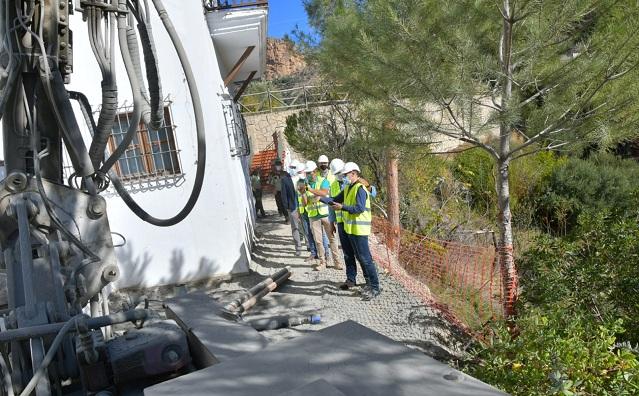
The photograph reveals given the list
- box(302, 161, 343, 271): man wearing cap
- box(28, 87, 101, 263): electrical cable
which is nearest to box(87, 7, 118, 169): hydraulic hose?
box(28, 87, 101, 263): electrical cable

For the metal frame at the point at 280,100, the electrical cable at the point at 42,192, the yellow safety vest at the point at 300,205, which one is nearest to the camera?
the electrical cable at the point at 42,192

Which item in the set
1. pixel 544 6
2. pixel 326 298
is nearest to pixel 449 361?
pixel 326 298

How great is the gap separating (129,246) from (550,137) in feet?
19.2

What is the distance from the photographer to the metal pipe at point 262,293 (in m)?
6.16

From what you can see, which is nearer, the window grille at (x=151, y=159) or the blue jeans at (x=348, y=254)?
the blue jeans at (x=348, y=254)

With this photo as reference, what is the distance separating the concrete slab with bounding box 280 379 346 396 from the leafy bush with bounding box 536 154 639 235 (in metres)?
12.7

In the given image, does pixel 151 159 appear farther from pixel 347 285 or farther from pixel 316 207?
pixel 347 285

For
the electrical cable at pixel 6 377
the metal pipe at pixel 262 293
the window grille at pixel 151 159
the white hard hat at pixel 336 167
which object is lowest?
the metal pipe at pixel 262 293

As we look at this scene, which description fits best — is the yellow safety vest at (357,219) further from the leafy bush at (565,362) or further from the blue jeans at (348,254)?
the leafy bush at (565,362)

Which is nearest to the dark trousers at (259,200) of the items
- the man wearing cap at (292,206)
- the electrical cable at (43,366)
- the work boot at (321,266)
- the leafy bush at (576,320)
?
the man wearing cap at (292,206)

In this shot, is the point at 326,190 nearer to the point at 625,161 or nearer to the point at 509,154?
the point at 509,154

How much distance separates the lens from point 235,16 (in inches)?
314

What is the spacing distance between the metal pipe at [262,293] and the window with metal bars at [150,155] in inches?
86.0

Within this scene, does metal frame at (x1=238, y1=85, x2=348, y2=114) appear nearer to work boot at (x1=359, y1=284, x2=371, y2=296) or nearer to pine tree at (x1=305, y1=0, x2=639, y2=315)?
work boot at (x1=359, y1=284, x2=371, y2=296)
